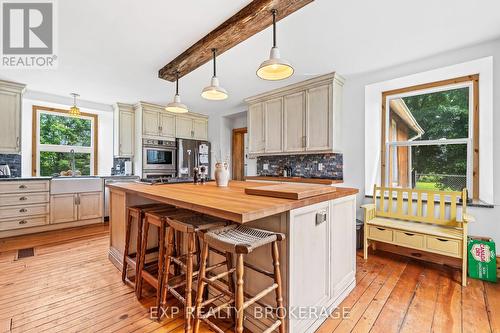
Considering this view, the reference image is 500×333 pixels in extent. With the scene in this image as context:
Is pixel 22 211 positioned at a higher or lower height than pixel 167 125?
lower

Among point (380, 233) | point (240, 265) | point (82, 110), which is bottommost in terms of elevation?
point (380, 233)

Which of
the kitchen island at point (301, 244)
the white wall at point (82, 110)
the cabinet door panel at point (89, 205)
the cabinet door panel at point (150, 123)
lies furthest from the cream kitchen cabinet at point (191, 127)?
the kitchen island at point (301, 244)

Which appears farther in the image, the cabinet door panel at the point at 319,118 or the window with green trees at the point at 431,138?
the cabinet door panel at the point at 319,118

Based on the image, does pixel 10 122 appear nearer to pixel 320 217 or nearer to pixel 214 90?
pixel 214 90

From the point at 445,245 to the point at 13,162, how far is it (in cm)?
613

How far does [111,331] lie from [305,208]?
1.50m

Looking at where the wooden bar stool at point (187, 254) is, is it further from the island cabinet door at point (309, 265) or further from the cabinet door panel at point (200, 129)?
the cabinet door panel at point (200, 129)

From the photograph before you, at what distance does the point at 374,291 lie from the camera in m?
1.99

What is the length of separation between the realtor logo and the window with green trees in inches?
160

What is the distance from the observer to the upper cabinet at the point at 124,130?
4684mm

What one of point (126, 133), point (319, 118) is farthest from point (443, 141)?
point (126, 133)

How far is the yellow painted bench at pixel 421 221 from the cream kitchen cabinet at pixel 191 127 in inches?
161

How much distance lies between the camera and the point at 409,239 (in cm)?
242

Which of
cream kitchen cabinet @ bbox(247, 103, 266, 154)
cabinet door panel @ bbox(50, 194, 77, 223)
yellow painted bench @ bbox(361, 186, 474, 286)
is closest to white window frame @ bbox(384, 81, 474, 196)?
yellow painted bench @ bbox(361, 186, 474, 286)
